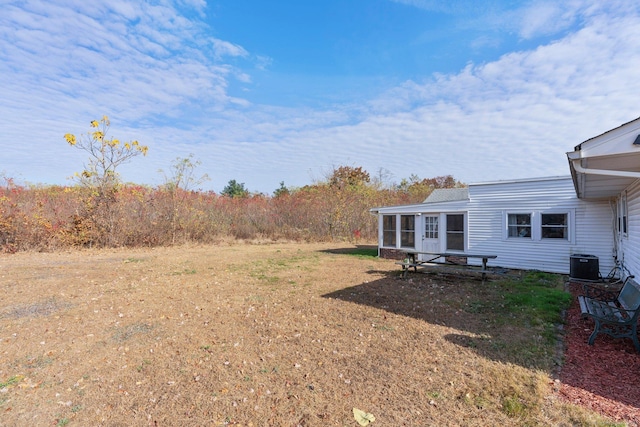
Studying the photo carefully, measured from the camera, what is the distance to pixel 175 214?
16156 millimetres

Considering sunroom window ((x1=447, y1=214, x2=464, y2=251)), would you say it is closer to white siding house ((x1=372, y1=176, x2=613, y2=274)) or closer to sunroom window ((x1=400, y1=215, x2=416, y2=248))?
white siding house ((x1=372, y1=176, x2=613, y2=274))

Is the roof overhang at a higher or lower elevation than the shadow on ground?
higher

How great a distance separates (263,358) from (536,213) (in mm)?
9555

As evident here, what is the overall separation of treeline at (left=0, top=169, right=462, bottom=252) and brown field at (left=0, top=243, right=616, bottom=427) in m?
6.75

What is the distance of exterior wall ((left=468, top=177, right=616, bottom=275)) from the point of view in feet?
28.9

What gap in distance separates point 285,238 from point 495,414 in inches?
693

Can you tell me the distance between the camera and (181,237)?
16.4 meters

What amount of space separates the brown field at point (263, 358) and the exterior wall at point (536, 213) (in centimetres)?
392

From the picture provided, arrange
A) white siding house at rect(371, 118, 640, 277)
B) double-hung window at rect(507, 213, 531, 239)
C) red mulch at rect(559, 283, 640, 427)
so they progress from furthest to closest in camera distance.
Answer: double-hung window at rect(507, 213, 531, 239) < white siding house at rect(371, 118, 640, 277) < red mulch at rect(559, 283, 640, 427)

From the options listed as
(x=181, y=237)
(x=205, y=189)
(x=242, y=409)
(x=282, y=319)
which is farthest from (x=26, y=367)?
(x=205, y=189)

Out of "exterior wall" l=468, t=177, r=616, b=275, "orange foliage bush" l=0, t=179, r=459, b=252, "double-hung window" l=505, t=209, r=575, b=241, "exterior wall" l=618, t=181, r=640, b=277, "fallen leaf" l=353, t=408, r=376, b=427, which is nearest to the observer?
"fallen leaf" l=353, t=408, r=376, b=427

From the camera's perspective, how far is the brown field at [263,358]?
9.11ft

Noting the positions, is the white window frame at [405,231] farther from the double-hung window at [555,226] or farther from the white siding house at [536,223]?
the double-hung window at [555,226]

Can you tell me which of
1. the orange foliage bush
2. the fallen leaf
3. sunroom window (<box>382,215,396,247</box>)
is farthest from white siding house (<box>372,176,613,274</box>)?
the orange foliage bush
